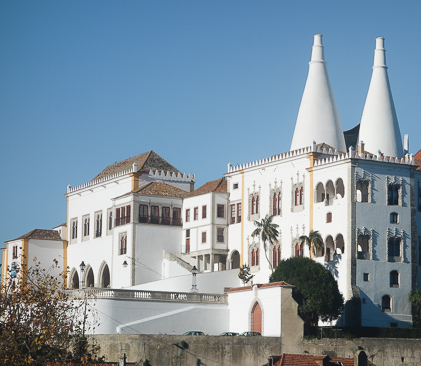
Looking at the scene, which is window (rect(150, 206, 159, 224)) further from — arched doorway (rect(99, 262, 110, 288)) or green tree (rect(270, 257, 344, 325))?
green tree (rect(270, 257, 344, 325))

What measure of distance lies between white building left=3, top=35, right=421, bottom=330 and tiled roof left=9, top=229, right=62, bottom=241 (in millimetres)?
1410

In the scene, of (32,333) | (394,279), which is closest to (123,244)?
(394,279)

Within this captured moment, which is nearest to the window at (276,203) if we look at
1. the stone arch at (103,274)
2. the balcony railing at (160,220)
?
the balcony railing at (160,220)

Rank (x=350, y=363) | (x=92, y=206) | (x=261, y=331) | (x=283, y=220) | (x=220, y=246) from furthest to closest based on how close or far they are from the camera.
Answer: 1. (x=92, y=206)
2. (x=220, y=246)
3. (x=283, y=220)
4. (x=261, y=331)
5. (x=350, y=363)

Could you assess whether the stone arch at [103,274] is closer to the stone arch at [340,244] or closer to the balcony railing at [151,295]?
the balcony railing at [151,295]

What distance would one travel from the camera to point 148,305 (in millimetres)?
70938

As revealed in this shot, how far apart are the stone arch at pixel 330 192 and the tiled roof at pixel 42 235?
29.7 m

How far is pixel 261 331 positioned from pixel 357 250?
28.2ft

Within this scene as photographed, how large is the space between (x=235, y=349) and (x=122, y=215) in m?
23.4

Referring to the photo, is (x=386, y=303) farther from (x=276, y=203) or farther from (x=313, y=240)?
(x=276, y=203)

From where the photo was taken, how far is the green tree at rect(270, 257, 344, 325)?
6919 cm

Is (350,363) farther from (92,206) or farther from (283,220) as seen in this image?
(92,206)

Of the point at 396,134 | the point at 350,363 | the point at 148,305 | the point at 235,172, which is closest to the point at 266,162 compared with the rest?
the point at 235,172

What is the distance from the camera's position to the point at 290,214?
7719cm
